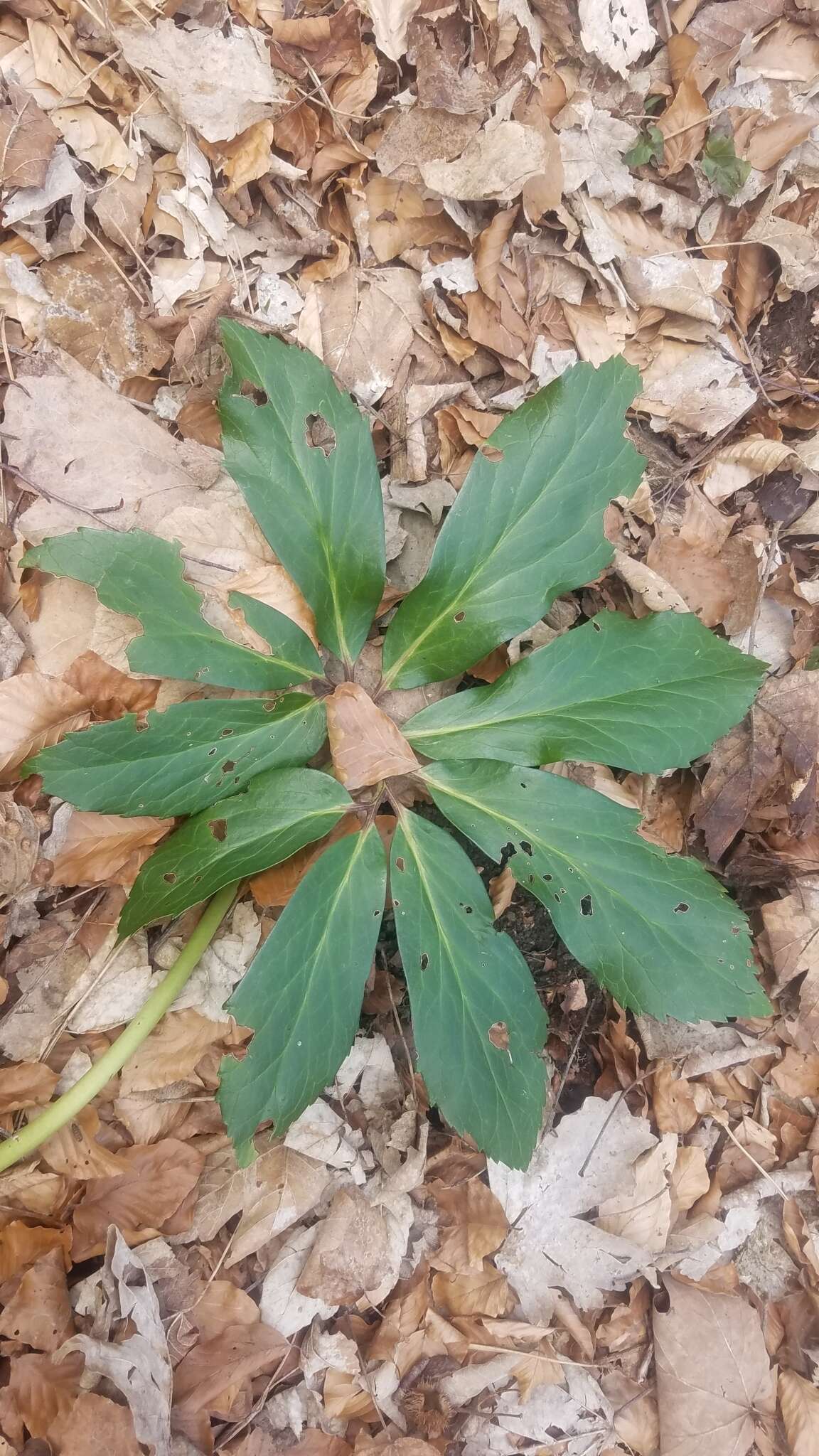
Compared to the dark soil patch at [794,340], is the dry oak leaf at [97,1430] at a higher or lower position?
lower

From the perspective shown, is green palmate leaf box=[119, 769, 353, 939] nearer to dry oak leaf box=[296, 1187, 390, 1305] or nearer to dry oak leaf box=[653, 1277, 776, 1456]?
dry oak leaf box=[296, 1187, 390, 1305]

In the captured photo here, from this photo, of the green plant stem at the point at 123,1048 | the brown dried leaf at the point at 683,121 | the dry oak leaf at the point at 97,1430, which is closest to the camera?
the dry oak leaf at the point at 97,1430

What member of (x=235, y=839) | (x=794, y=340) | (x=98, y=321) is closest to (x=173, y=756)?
(x=235, y=839)

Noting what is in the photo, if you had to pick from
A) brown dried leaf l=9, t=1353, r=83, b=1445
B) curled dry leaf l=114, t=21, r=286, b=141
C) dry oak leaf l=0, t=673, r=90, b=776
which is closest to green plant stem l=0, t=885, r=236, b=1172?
brown dried leaf l=9, t=1353, r=83, b=1445

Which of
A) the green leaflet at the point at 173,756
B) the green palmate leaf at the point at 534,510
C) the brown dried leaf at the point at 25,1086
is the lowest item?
the brown dried leaf at the point at 25,1086

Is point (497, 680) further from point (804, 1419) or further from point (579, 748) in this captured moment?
point (804, 1419)

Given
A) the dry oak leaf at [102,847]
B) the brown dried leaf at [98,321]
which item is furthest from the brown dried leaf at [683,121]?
the dry oak leaf at [102,847]

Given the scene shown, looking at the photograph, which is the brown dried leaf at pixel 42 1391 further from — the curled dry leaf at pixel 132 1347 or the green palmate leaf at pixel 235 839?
the green palmate leaf at pixel 235 839
